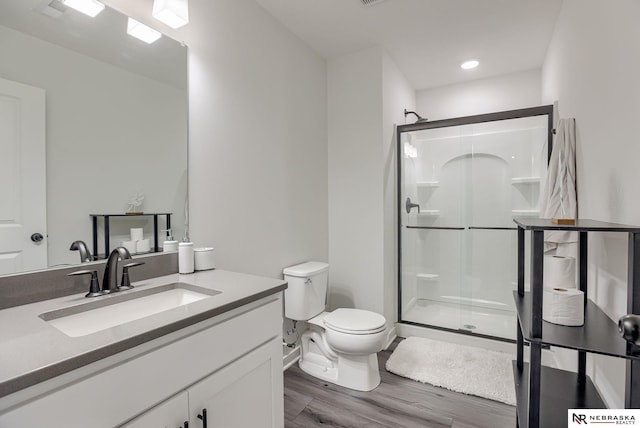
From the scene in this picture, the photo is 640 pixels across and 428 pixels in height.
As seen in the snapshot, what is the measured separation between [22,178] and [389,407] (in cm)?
212

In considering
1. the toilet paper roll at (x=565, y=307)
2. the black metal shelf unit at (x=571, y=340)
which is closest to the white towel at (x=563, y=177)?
the black metal shelf unit at (x=571, y=340)

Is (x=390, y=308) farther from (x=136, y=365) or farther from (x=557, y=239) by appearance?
(x=136, y=365)

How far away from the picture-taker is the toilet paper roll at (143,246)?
1500 mm

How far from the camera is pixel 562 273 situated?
1.13m

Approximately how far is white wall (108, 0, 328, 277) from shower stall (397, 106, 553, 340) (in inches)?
38.0

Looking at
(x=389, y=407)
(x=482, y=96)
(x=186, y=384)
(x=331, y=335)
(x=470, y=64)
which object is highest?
(x=470, y=64)

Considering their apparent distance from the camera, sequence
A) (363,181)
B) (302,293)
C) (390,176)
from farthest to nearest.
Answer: (390,176), (363,181), (302,293)

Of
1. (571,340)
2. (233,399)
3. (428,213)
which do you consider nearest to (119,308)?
(233,399)

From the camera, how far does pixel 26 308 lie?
3.49 feet

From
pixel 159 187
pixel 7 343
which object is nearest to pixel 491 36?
pixel 159 187

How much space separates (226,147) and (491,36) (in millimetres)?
2298

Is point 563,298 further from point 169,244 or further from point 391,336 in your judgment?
point 391,336

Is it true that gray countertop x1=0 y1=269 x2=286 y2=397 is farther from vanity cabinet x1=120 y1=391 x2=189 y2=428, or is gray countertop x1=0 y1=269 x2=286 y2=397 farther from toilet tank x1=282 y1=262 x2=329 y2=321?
toilet tank x1=282 y1=262 x2=329 y2=321

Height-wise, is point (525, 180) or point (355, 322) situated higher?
point (525, 180)
